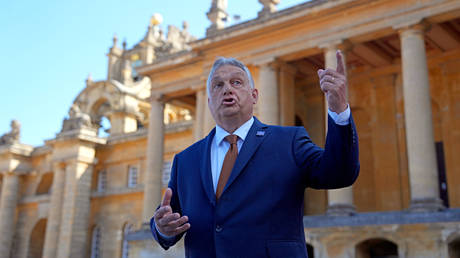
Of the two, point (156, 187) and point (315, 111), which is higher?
point (315, 111)

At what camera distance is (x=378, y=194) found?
960 inches

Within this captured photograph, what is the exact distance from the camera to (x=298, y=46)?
72.1 ft

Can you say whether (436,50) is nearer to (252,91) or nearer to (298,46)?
(298,46)

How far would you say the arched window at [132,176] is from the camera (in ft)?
114

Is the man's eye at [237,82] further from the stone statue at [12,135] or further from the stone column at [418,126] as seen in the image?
the stone statue at [12,135]

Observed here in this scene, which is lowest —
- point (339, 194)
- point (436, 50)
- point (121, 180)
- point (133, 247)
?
point (133, 247)

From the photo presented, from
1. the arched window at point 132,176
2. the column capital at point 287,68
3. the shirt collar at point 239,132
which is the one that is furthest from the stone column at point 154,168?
the shirt collar at point 239,132

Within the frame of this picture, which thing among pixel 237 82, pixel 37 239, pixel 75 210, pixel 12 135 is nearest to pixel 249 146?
pixel 237 82

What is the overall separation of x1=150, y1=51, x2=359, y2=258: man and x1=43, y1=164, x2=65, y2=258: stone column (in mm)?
32843

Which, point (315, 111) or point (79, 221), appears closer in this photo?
point (315, 111)

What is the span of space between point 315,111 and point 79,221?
56.8ft

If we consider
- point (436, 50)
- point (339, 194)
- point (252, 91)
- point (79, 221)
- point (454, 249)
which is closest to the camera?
point (252, 91)

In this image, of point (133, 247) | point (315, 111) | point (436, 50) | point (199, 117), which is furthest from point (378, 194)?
point (133, 247)

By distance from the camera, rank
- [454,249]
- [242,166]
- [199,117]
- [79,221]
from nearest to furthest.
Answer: [242,166] → [454,249] → [199,117] → [79,221]
